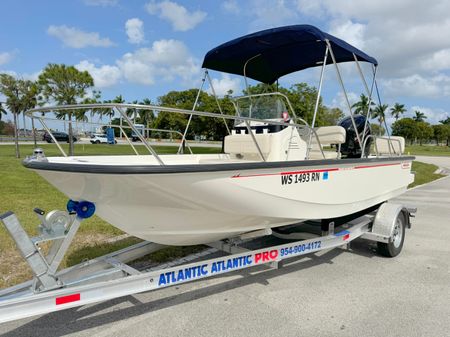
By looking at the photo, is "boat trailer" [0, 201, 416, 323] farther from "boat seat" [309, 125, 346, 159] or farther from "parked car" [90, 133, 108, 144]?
"boat seat" [309, 125, 346, 159]

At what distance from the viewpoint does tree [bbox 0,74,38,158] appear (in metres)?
15.3

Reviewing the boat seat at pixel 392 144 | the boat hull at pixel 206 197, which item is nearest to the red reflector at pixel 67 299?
the boat hull at pixel 206 197

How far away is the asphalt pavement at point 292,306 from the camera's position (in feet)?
9.39

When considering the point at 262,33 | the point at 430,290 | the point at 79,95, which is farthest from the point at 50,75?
the point at 430,290

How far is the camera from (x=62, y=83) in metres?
17.6

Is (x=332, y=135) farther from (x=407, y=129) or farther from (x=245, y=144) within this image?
(x=407, y=129)

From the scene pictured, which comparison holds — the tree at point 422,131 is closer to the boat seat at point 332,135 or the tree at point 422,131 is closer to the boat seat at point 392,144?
the boat seat at point 392,144

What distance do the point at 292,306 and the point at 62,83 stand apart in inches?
697

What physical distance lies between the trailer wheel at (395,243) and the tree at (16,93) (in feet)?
51.7

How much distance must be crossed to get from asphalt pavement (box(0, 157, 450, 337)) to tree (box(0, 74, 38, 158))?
15096mm

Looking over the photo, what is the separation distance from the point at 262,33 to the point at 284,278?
3.00m

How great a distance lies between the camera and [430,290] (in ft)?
12.0

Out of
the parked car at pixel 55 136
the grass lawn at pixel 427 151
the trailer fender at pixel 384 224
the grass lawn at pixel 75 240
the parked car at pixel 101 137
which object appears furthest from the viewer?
the grass lawn at pixel 427 151

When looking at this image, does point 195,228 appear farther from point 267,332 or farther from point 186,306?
point 267,332
